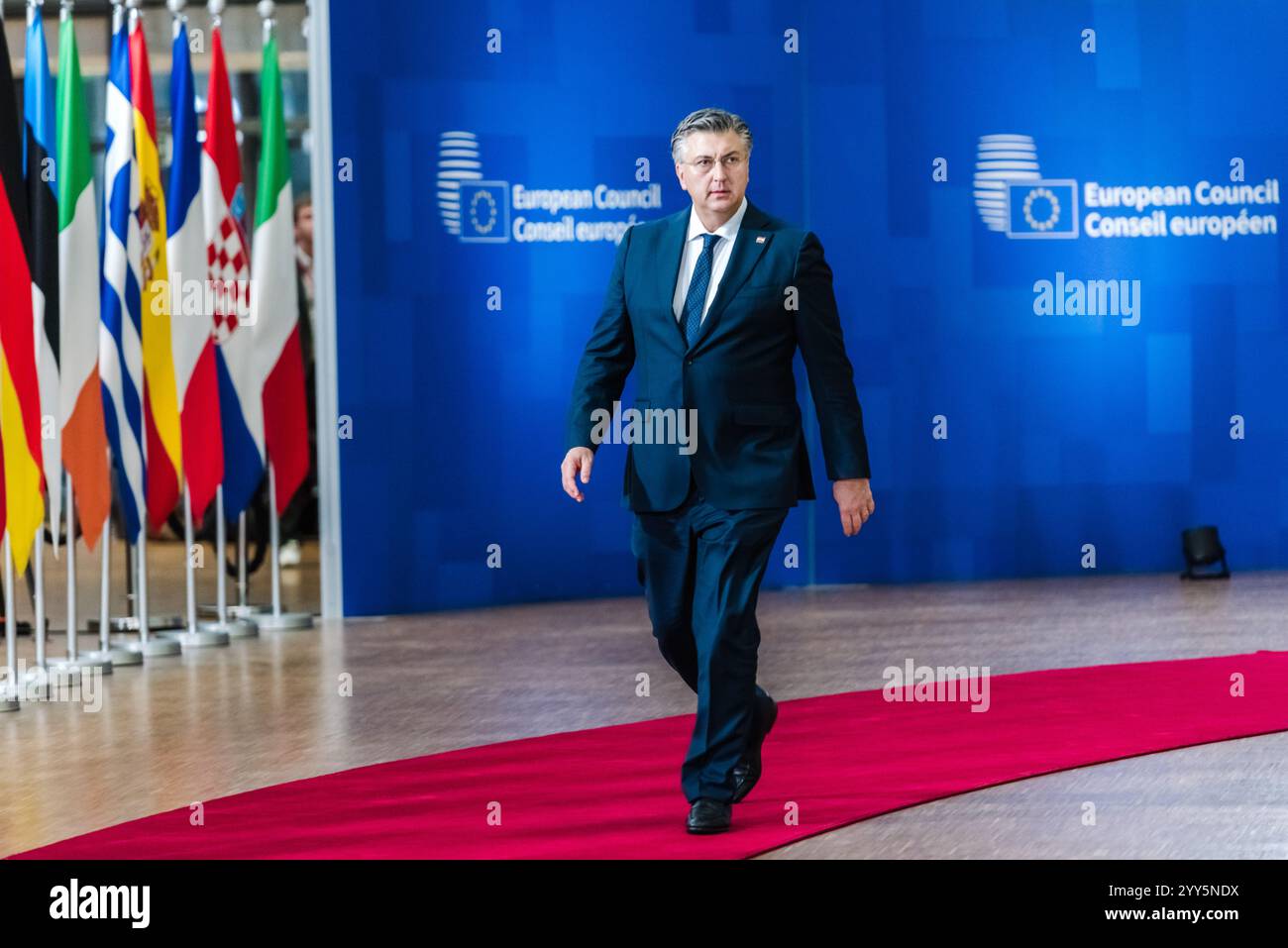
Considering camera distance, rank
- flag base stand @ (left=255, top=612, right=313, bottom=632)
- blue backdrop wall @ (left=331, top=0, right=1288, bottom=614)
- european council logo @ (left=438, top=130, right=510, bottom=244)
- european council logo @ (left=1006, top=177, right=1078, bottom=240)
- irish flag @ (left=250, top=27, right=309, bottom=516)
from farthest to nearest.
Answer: european council logo @ (left=1006, top=177, right=1078, bottom=240) → blue backdrop wall @ (left=331, top=0, right=1288, bottom=614) → european council logo @ (left=438, top=130, right=510, bottom=244) → flag base stand @ (left=255, top=612, right=313, bottom=632) → irish flag @ (left=250, top=27, right=309, bottom=516)

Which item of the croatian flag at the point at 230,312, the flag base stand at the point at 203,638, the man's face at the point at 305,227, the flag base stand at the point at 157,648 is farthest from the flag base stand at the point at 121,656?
the man's face at the point at 305,227

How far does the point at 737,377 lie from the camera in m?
4.21

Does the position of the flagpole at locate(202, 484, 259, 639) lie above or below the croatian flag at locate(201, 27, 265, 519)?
below

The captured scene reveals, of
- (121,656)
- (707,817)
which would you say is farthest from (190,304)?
(707,817)

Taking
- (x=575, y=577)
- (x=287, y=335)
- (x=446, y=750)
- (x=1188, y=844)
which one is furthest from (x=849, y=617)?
(x=1188, y=844)

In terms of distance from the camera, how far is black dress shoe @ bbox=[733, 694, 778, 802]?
14.1 feet

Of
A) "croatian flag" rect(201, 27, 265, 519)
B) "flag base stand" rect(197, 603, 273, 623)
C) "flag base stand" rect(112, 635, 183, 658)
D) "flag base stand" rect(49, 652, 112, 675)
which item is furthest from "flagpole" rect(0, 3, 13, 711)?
"flag base stand" rect(197, 603, 273, 623)

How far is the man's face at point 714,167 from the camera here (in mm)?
4184

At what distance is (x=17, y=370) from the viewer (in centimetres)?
650

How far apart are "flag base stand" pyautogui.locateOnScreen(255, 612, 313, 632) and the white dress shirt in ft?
15.9

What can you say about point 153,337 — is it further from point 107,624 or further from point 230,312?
point 107,624

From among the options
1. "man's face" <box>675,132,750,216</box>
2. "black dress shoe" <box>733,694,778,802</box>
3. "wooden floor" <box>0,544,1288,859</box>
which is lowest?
"wooden floor" <box>0,544,1288,859</box>

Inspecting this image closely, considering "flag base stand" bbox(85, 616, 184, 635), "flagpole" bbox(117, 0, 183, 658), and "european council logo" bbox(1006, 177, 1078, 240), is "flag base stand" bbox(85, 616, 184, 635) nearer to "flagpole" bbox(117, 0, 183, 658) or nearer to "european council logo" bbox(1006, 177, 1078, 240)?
"flagpole" bbox(117, 0, 183, 658)
